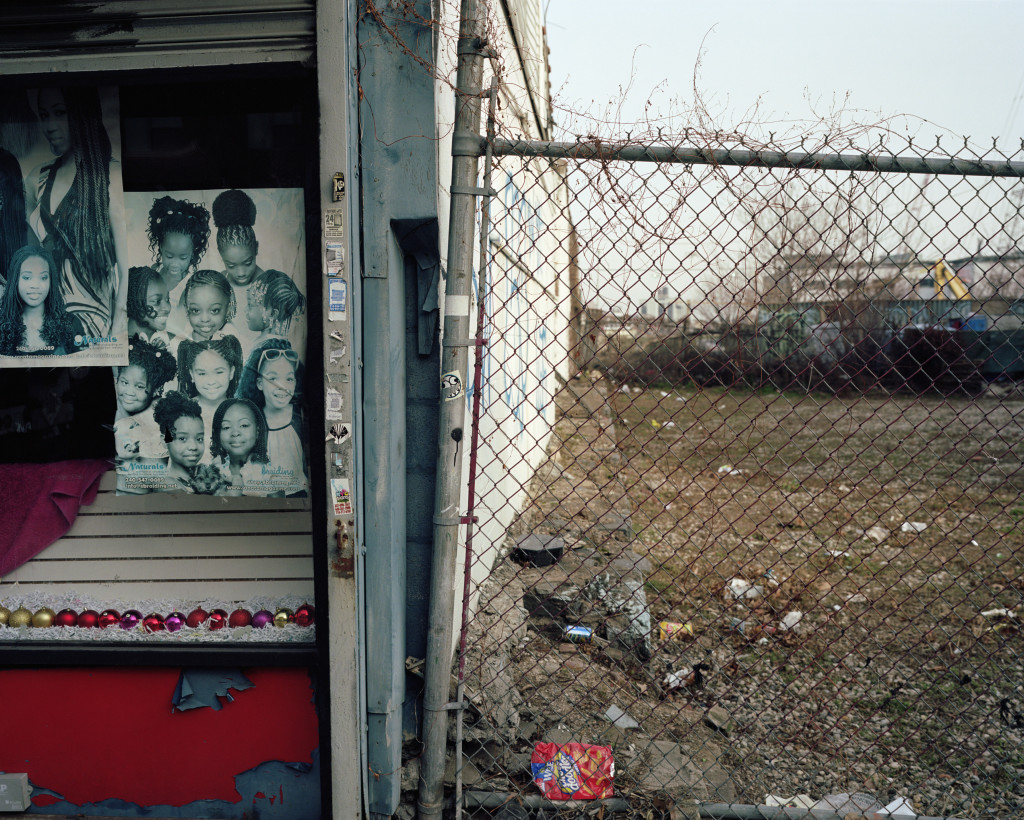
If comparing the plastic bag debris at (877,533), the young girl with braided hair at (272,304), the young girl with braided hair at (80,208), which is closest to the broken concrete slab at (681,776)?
the young girl with braided hair at (272,304)

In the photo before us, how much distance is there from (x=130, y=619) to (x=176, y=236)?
1.53 metres

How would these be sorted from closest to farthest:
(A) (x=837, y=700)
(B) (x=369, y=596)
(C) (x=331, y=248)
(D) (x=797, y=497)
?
(C) (x=331, y=248) < (B) (x=369, y=596) < (A) (x=837, y=700) < (D) (x=797, y=497)

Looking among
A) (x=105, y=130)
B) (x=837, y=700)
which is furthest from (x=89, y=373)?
(x=837, y=700)

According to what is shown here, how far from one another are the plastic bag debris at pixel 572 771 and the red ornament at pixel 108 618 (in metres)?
1.76

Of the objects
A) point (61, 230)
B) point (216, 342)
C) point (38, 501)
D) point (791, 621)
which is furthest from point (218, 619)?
point (791, 621)

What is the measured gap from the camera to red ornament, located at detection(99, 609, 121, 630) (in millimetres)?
2711

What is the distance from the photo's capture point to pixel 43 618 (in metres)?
2.71

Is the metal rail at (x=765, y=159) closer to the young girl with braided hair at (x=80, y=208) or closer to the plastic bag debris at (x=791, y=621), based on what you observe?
the young girl with braided hair at (x=80, y=208)

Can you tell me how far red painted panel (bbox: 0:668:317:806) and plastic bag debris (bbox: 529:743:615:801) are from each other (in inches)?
34.8

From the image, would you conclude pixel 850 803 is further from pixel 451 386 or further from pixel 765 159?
pixel 765 159

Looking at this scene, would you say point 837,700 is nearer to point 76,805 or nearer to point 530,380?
point 76,805

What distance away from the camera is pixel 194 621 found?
270 cm

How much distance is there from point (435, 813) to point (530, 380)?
6560mm

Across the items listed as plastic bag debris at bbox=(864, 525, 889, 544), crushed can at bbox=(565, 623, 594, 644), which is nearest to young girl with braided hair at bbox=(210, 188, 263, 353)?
crushed can at bbox=(565, 623, 594, 644)
